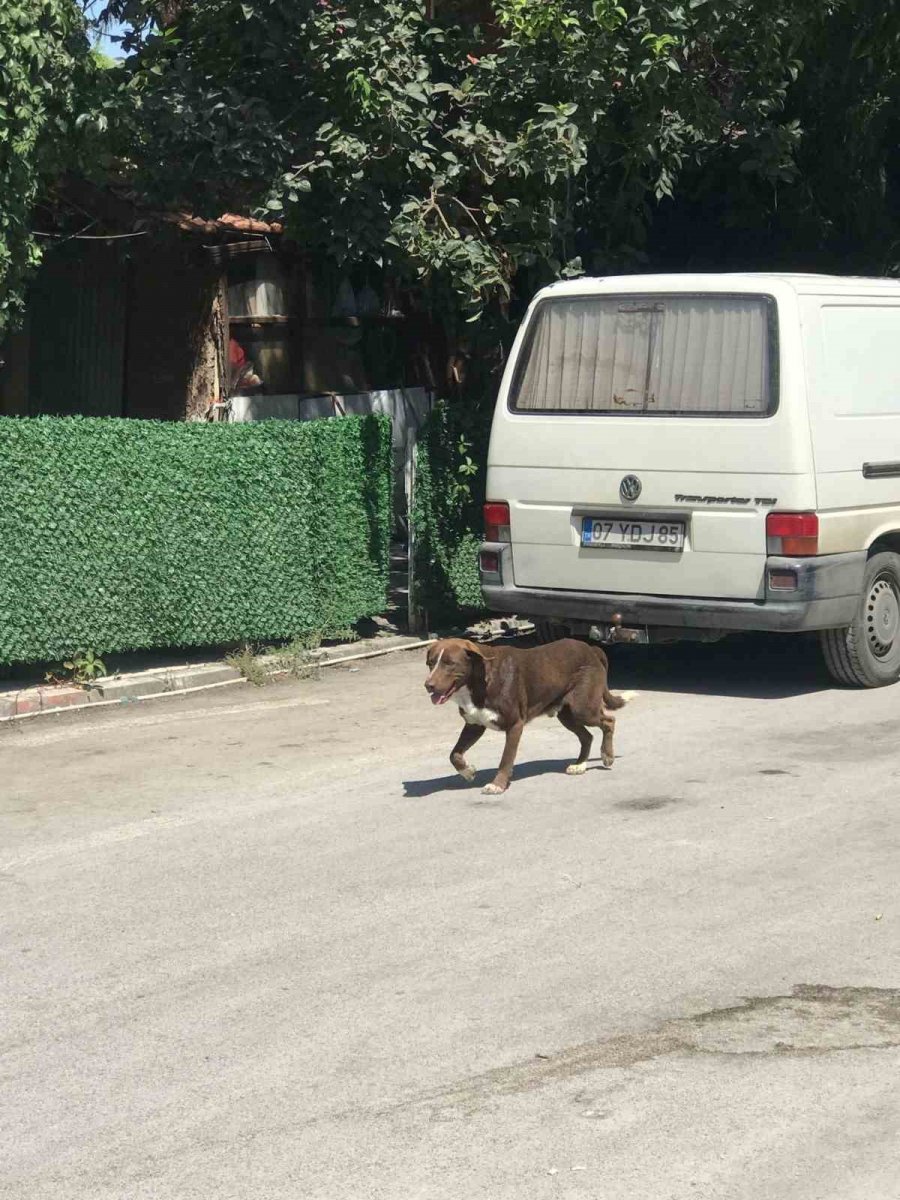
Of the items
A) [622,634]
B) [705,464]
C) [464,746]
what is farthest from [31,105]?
[464,746]

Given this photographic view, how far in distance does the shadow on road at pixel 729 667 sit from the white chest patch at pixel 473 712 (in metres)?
3.37

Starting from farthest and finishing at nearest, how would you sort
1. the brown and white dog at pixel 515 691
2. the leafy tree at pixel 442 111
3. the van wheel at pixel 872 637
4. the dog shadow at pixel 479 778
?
the leafy tree at pixel 442 111, the van wheel at pixel 872 637, the dog shadow at pixel 479 778, the brown and white dog at pixel 515 691

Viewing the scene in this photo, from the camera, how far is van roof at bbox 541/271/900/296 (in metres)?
10.7

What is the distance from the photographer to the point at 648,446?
10.9m

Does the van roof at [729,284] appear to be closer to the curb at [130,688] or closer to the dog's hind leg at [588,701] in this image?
the dog's hind leg at [588,701]

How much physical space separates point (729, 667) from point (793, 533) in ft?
6.84

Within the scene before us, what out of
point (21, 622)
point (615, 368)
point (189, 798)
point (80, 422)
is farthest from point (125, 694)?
point (615, 368)

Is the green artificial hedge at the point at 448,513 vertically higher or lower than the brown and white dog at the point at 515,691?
higher

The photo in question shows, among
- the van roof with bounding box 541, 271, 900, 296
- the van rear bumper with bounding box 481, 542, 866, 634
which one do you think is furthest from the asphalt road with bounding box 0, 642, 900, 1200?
the van roof with bounding box 541, 271, 900, 296

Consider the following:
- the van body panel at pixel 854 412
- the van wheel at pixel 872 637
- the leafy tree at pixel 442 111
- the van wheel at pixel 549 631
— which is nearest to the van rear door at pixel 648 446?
the van body panel at pixel 854 412

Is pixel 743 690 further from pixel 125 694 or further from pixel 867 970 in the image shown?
pixel 867 970

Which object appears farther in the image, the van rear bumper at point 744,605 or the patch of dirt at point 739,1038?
the van rear bumper at point 744,605

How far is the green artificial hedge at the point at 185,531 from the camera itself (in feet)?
35.1

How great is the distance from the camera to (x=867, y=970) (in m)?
5.79
